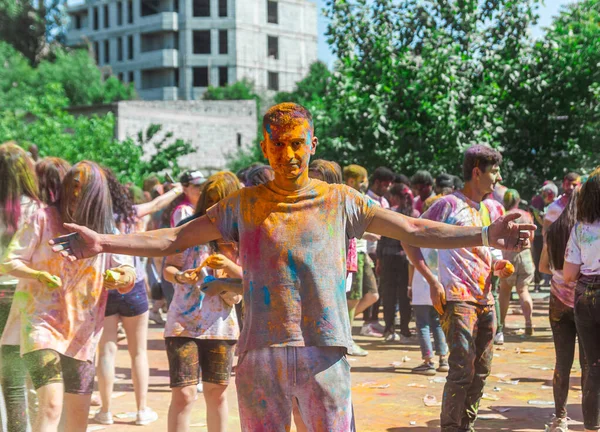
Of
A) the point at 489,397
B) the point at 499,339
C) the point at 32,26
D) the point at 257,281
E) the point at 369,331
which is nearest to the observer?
the point at 257,281

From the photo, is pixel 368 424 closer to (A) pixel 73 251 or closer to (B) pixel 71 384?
(B) pixel 71 384

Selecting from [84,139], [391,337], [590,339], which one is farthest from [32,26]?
[590,339]

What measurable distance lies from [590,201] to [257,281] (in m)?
2.66

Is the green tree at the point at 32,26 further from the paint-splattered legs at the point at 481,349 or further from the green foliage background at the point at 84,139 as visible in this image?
the paint-splattered legs at the point at 481,349

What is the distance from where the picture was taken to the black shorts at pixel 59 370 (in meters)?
4.93

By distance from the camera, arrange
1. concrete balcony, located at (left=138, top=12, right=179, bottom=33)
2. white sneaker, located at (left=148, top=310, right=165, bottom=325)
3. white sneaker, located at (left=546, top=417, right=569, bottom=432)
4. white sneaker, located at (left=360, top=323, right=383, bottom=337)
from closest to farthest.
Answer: white sneaker, located at (left=546, top=417, right=569, bottom=432)
white sneaker, located at (left=360, top=323, right=383, bottom=337)
white sneaker, located at (left=148, top=310, right=165, bottom=325)
concrete balcony, located at (left=138, top=12, right=179, bottom=33)

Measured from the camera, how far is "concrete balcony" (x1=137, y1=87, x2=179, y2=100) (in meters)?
71.5

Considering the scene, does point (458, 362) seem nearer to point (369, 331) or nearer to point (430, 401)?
point (430, 401)

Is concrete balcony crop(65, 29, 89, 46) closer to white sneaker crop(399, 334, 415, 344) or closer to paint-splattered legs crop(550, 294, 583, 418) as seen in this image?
white sneaker crop(399, 334, 415, 344)

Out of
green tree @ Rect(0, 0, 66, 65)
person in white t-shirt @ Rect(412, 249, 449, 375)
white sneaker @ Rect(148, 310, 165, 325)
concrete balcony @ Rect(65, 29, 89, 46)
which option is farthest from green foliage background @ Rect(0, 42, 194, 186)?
concrete balcony @ Rect(65, 29, 89, 46)

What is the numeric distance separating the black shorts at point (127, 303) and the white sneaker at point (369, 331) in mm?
5179

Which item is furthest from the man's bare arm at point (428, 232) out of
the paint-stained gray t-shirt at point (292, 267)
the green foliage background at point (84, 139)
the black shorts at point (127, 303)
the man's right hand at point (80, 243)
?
the green foliage background at point (84, 139)

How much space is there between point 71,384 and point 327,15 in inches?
536

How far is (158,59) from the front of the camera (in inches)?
2813
